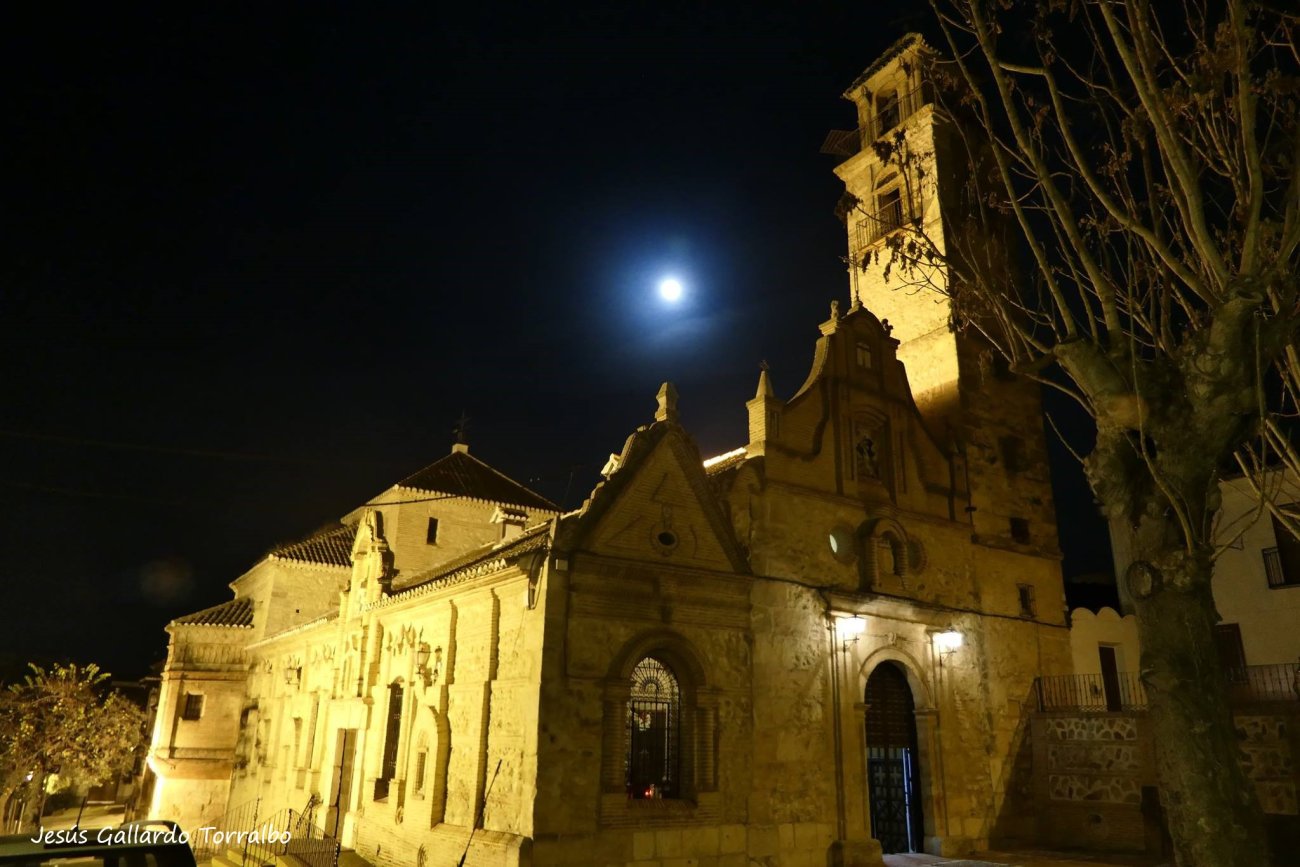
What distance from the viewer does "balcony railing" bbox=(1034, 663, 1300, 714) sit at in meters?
19.8

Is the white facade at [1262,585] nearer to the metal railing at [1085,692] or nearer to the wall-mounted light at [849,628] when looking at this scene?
the metal railing at [1085,692]

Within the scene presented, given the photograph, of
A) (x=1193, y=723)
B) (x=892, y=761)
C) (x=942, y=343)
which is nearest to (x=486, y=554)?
(x=892, y=761)

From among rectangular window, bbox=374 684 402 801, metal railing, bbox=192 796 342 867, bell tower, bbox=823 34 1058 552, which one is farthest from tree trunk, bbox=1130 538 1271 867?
rectangular window, bbox=374 684 402 801

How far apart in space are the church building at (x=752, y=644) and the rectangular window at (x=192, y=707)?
4.06 m

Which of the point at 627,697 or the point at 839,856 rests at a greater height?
the point at 627,697

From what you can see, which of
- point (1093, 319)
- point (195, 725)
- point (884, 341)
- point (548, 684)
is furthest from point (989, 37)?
point (195, 725)

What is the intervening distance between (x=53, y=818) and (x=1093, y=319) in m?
48.3

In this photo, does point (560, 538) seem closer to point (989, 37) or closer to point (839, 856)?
point (839, 856)

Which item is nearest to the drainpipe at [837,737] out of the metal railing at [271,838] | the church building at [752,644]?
the church building at [752,644]

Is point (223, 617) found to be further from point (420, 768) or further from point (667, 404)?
point (667, 404)

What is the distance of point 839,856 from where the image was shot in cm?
1675

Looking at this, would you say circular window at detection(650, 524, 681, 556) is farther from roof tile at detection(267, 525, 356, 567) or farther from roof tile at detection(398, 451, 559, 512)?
roof tile at detection(267, 525, 356, 567)

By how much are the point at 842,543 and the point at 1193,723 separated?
11.5 meters

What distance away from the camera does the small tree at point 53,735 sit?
2739 cm
